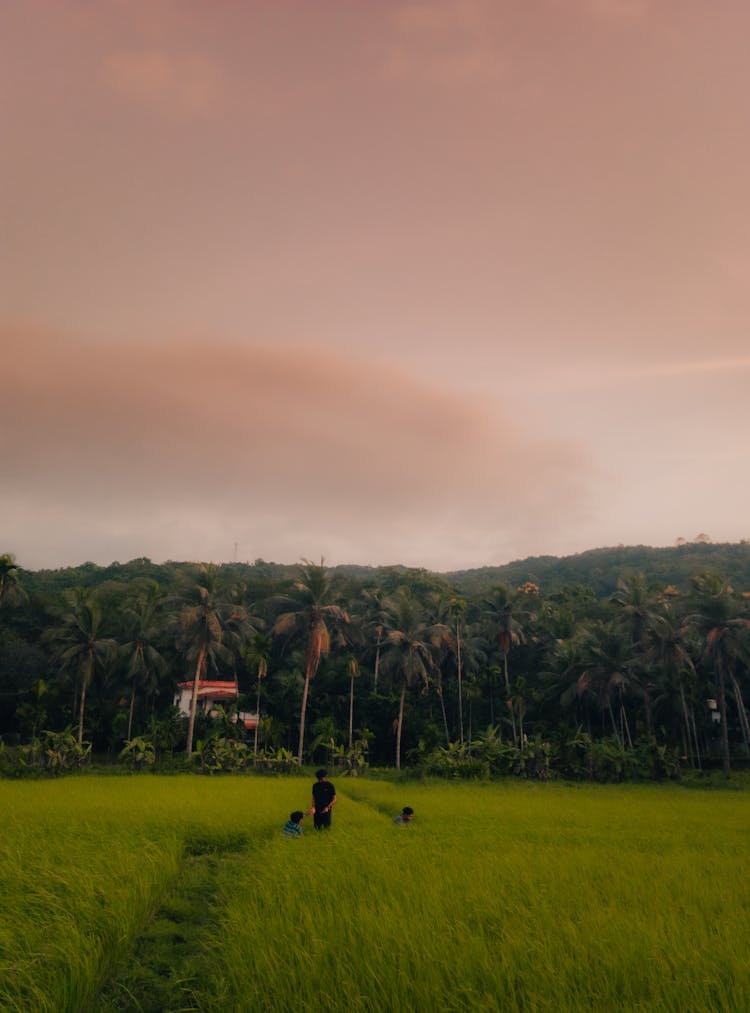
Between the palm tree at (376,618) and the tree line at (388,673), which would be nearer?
the tree line at (388,673)

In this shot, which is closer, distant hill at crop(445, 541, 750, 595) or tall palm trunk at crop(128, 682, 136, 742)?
tall palm trunk at crop(128, 682, 136, 742)

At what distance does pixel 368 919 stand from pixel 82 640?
37.4m

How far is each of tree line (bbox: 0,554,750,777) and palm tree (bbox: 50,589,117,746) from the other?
131mm

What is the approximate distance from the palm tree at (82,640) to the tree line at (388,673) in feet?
0.43

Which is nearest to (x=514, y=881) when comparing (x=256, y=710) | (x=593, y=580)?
(x=256, y=710)

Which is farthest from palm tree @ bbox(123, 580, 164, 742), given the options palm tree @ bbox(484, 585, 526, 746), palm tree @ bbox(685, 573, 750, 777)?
palm tree @ bbox(685, 573, 750, 777)

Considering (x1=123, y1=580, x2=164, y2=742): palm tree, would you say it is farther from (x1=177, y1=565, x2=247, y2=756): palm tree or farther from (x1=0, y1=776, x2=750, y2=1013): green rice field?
(x1=0, y1=776, x2=750, y2=1013): green rice field

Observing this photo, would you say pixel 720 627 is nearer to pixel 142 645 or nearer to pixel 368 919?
pixel 368 919

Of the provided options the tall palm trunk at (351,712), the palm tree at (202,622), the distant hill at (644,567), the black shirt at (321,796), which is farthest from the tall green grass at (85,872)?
the distant hill at (644,567)

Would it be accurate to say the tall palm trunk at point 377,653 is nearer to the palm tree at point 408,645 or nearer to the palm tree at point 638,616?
the palm tree at point 408,645

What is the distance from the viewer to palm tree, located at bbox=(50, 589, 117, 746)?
37094mm

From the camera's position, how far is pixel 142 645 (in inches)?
1570

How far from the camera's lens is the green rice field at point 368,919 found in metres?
4.36

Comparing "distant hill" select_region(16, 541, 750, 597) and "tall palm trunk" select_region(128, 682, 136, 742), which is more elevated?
"distant hill" select_region(16, 541, 750, 597)
